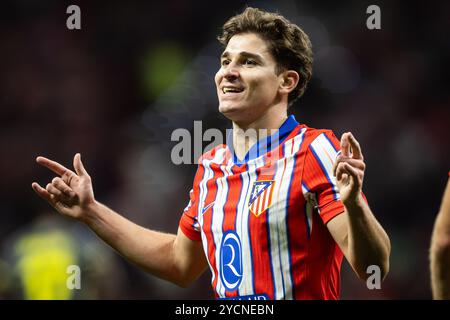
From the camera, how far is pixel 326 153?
320 centimetres

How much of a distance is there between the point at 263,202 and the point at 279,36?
0.88 meters

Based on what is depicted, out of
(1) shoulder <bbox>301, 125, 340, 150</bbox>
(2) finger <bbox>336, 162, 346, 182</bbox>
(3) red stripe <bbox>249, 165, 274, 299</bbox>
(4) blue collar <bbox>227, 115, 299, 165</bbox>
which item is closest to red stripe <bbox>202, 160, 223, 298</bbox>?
(4) blue collar <bbox>227, 115, 299, 165</bbox>

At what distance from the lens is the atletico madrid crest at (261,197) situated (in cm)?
321

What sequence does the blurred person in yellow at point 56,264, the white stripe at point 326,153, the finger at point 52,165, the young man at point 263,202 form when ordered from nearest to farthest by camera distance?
the young man at point 263,202 < the white stripe at point 326,153 < the finger at point 52,165 < the blurred person in yellow at point 56,264

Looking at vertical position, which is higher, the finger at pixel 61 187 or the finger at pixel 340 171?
the finger at pixel 61 187

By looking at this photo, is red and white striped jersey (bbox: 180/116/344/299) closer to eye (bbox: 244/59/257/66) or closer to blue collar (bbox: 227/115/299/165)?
blue collar (bbox: 227/115/299/165)

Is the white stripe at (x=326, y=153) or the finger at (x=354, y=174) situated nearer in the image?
the finger at (x=354, y=174)

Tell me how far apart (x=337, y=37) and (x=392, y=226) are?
2080 mm

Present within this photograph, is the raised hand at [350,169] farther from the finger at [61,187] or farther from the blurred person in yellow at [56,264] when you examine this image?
the blurred person in yellow at [56,264]

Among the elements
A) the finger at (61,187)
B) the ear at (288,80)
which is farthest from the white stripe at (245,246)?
the finger at (61,187)

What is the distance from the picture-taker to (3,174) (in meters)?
7.53

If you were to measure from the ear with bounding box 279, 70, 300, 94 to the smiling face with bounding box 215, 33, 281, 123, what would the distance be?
3 cm

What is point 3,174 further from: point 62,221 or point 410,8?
point 410,8

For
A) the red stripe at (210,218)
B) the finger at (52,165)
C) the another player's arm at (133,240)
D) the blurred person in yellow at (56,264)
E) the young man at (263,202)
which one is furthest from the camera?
the blurred person in yellow at (56,264)
